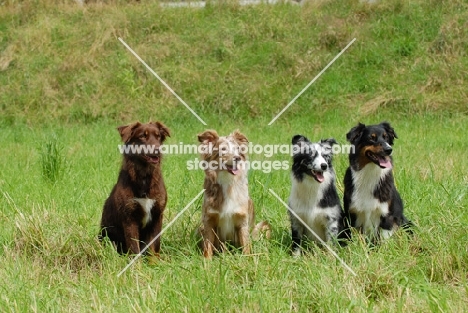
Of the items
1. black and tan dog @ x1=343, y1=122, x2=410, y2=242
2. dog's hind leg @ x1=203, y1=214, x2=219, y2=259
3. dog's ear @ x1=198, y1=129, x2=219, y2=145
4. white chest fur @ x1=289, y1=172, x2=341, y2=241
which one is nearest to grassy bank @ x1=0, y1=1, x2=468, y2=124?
black and tan dog @ x1=343, y1=122, x2=410, y2=242

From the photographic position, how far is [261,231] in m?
5.93

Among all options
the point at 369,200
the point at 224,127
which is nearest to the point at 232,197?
the point at 369,200

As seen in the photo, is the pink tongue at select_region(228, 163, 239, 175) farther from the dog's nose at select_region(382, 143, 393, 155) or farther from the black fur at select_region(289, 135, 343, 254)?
the dog's nose at select_region(382, 143, 393, 155)

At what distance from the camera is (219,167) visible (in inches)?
220

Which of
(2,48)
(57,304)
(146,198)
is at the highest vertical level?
(2,48)

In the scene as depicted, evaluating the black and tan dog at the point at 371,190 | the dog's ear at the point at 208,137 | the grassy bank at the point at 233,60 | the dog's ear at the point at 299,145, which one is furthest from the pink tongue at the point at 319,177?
the grassy bank at the point at 233,60

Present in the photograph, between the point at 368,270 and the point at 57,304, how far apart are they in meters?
2.15

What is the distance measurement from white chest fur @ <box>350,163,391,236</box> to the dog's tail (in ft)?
2.63

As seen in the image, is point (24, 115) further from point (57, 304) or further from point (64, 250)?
point (57, 304)

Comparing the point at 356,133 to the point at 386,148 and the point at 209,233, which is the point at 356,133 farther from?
the point at 209,233

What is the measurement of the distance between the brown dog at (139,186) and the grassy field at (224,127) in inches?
9.5

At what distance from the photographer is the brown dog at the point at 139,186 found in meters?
5.48

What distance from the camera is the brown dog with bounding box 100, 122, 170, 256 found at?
216 inches

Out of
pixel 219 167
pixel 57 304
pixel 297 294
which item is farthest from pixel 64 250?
pixel 297 294
